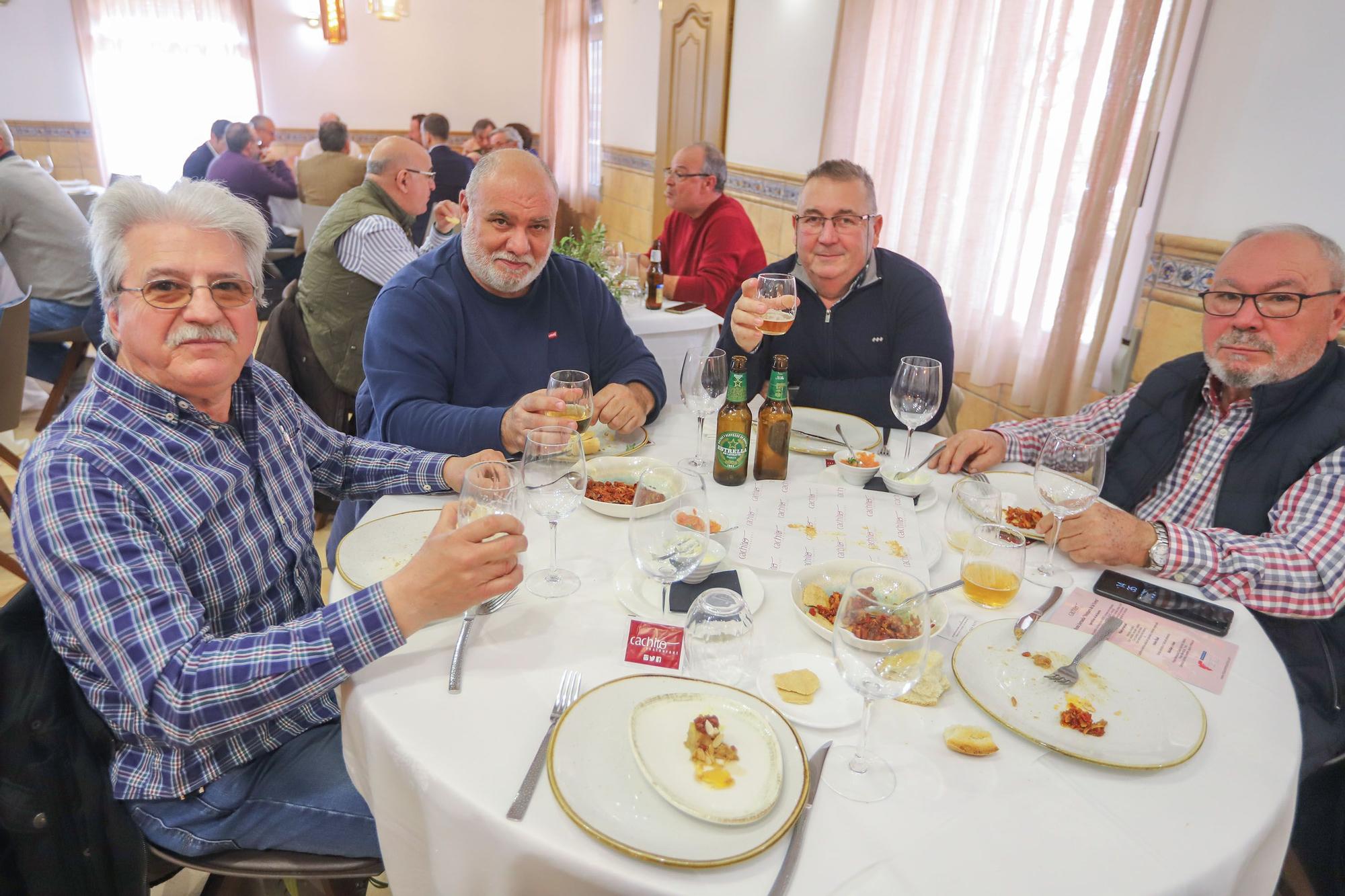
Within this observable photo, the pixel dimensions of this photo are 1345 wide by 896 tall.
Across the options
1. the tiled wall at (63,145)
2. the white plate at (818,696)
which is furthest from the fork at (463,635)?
the tiled wall at (63,145)

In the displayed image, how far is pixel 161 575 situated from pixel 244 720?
223mm

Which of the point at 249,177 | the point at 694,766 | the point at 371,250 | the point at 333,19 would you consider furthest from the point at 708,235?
the point at 333,19

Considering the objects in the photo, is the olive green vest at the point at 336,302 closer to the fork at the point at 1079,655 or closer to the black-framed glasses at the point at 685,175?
the black-framed glasses at the point at 685,175

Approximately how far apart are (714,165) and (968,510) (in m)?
3.29

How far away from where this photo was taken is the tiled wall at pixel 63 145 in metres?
7.45

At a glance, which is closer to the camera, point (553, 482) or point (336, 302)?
point (553, 482)

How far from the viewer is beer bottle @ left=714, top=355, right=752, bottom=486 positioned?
162 cm

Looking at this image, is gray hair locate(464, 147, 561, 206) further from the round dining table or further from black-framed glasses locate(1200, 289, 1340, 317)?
black-framed glasses locate(1200, 289, 1340, 317)

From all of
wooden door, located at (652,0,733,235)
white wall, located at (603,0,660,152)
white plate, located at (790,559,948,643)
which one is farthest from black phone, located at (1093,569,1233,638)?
white wall, located at (603,0,660,152)

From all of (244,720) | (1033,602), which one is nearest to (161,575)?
(244,720)

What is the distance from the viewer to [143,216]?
1.19 m

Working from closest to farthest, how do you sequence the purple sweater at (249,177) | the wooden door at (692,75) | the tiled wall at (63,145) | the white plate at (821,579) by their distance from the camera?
the white plate at (821,579)
the wooden door at (692,75)
the purple sweater at (249,177)
the tiled wall at (63,145)

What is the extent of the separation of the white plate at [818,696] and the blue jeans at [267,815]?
26.7 inches

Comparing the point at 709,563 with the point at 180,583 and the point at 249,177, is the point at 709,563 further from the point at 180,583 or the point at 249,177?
the point at 249,177
